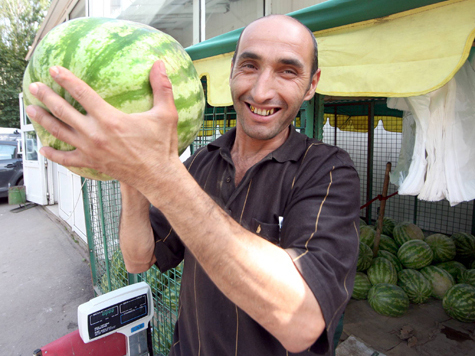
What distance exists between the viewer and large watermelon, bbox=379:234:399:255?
488 cm

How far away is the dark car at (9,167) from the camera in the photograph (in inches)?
432

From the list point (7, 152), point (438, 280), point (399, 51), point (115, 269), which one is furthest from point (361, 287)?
point (7, 152)

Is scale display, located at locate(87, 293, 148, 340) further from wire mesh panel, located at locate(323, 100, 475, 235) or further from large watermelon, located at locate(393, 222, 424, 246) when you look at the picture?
wire mesh panel, located at locate(323, 100, 475, 235)

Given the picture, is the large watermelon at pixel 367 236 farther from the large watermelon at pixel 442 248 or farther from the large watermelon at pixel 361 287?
the large watermelon at pixel 442 248

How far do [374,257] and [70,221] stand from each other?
6577mm

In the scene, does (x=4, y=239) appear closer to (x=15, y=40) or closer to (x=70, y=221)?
(x=70, y=221)

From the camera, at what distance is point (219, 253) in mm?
838

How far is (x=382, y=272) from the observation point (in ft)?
13.8

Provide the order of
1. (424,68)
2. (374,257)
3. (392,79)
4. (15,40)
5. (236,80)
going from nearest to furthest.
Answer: (236,80)
(424,68)
(392,79)
(374,257)
(15,40)

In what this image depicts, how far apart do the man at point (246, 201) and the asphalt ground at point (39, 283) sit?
3501mm

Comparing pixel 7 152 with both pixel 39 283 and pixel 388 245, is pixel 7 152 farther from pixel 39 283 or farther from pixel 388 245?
pixel 388 245

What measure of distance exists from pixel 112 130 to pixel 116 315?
72.2 inches

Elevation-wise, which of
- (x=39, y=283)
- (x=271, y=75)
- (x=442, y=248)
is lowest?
(x=39, y=283)


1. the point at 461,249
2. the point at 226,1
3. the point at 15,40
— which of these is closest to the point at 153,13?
the point at 226,1
